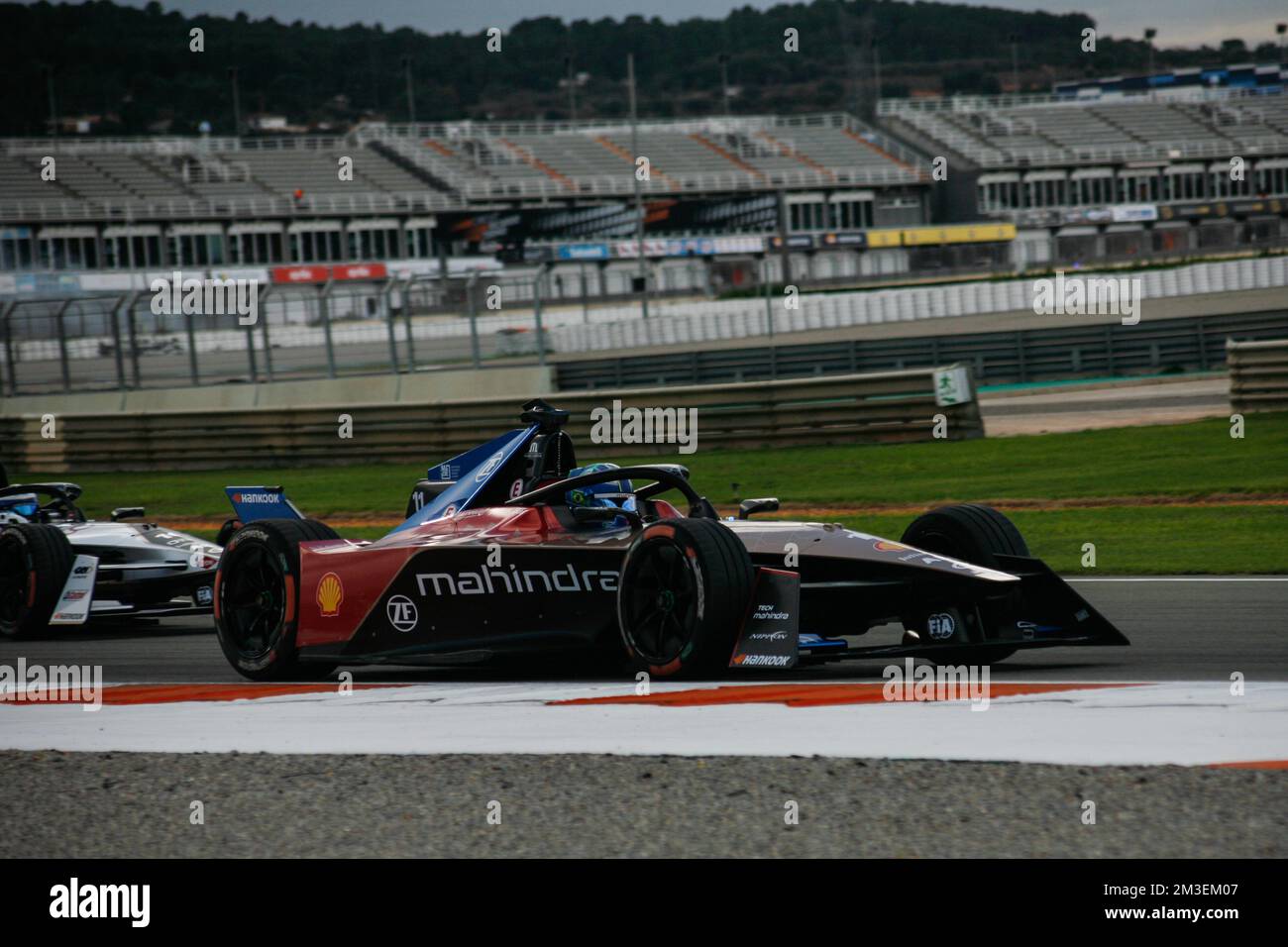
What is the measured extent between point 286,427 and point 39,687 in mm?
15594

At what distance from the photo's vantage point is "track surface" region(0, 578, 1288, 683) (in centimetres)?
745

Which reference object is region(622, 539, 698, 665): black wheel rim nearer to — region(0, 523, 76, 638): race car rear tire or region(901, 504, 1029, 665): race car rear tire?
region(901, 504, 1029, 665): race car rear tire

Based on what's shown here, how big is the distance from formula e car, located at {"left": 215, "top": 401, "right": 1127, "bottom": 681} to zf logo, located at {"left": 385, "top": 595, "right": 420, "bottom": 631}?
0.01 metres

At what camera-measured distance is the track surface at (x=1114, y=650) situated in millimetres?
7445

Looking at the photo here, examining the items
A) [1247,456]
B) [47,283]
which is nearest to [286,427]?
[1247,456]

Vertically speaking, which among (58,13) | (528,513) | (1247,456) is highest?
(58,13)

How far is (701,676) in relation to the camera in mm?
7168

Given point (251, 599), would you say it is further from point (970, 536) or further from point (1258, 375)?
point (1258, 375)

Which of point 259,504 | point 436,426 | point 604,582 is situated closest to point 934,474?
point 436,426

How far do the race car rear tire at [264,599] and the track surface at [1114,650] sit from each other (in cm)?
28

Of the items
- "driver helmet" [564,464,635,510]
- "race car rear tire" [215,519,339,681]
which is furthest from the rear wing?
"driver helmet" [564,464,635,510]

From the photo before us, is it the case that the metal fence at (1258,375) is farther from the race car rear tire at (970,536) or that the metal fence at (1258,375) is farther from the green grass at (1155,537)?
the race car rear tire at (970,536)

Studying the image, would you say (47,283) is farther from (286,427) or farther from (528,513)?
(528,513)

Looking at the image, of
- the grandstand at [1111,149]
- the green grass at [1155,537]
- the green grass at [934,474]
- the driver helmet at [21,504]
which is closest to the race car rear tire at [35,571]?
the driver helmet at [21,504]
